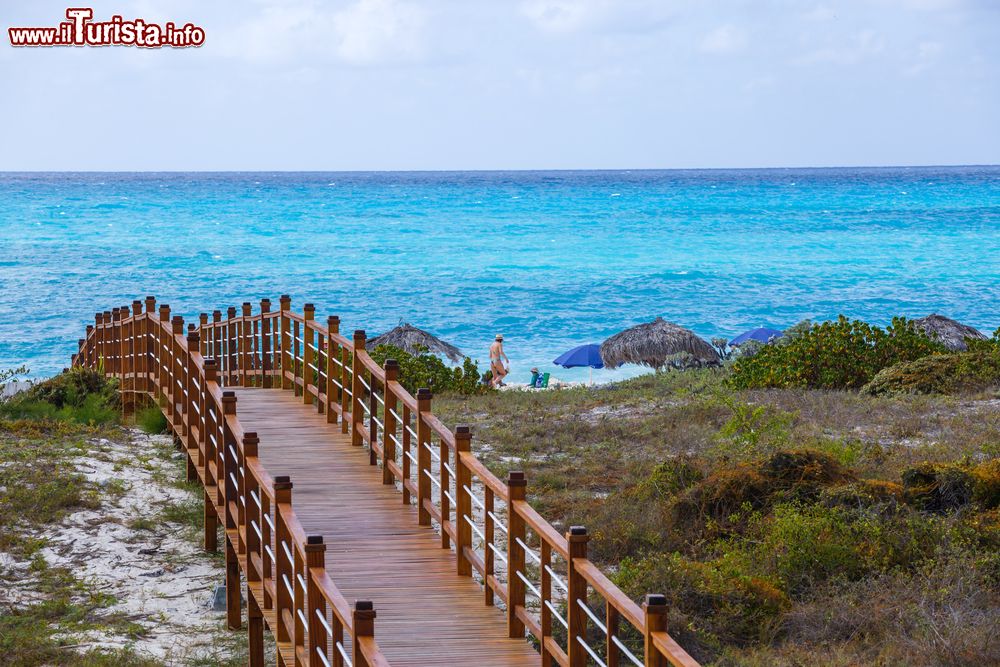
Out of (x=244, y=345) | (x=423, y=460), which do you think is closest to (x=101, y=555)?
(x=423, y=460)

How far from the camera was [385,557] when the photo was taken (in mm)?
7992

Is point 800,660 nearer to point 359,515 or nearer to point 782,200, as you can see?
point 359,515

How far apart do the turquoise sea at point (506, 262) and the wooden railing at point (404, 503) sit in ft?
62.9

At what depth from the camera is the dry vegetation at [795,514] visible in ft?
24.7

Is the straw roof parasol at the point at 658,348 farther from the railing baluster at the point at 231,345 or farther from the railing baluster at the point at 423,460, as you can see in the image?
the railing baluster at the point at 423,460

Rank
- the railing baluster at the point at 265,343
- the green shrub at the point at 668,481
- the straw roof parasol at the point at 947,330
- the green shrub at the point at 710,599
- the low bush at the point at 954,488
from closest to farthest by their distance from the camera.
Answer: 1. the green shrub at the point at 710,599
2. the low bush at the point at 954,488
3. the green shrub at the point at 668,481
4. the railing baluster at the point at 265,343
5. the straw roof parasol at the point at 947,330

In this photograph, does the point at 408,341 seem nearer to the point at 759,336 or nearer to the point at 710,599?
the point at 759,336

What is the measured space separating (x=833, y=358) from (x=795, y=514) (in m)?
8.26

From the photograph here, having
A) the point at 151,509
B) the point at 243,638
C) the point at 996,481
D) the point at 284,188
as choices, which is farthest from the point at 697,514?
the point at 284,188

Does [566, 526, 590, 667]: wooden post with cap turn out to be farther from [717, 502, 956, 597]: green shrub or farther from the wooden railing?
[717, 502, 956, 597]: green shrub

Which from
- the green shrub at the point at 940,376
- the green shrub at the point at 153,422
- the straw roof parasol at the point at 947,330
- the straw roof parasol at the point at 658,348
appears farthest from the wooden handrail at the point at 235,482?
the straw roof parasol at the point at 947,330

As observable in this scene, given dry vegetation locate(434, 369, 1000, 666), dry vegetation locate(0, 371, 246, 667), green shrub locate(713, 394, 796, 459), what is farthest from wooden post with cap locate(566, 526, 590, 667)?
green shrub locate(713, 394, 796, 459)

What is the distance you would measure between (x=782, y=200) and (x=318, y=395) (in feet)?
322

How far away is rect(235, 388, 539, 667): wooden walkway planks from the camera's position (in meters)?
6.63
